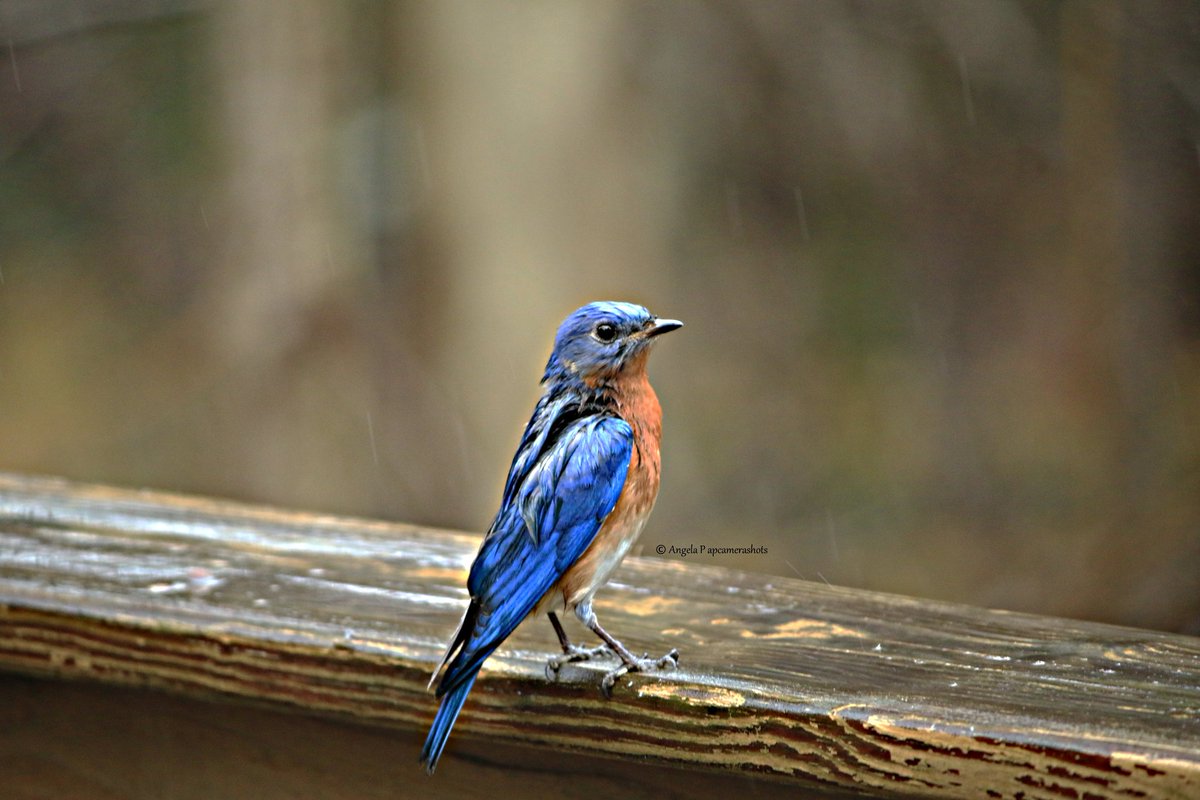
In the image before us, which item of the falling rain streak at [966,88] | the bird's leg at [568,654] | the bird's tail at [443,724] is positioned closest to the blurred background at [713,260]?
the falling rain streak at [966,88]

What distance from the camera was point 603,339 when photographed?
210 centimetres

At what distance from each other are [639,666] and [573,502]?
1.10 ft

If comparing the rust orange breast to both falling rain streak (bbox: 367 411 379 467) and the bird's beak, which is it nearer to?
the bird's beak

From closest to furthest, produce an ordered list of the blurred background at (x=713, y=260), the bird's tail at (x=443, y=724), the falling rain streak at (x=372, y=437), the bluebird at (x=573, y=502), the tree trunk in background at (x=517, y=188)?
the bird's tail at (x=443, y=724)
the bluebird at (x=573, y=502)
the blurred background at (x=713, y=260)
the tree trunk in background at (x=517, y=188)
the falling rain streak at (x=372, y=437)

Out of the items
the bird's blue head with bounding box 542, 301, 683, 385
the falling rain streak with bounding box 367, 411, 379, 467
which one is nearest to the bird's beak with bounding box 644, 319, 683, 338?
the bird's blue head with bounding box 542, 301, 683, 385

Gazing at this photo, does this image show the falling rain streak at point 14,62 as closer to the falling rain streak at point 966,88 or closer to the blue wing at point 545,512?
the falling rain streak at point 966,88

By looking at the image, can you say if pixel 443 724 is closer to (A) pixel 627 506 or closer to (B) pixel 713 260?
(A) pixel 627 506

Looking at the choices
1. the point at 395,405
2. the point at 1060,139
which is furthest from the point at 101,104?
the point at 1060,139

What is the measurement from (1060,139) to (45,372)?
7501mm

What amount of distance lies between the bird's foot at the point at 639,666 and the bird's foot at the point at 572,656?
6 centimetres

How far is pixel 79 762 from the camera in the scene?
76.1 inches

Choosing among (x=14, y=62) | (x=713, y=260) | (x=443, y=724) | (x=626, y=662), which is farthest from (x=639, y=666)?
(x=14, y=62)

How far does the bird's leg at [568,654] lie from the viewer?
5.61ft

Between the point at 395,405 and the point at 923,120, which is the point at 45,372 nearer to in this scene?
the point at 395,405
